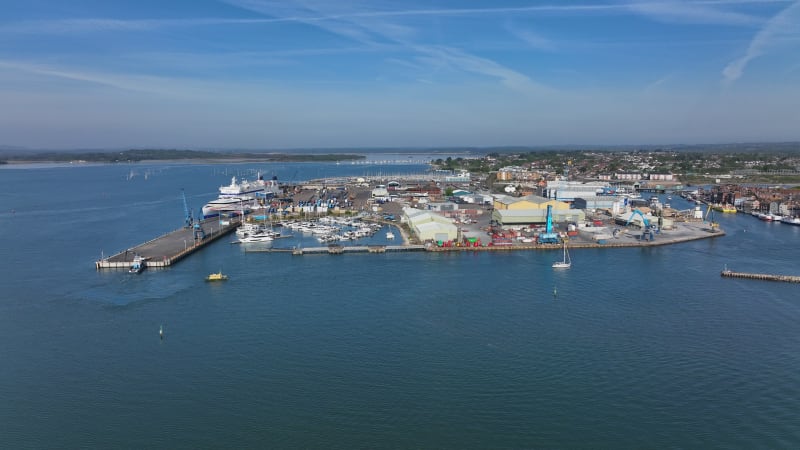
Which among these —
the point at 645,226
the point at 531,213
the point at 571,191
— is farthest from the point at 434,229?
the point at 571,191

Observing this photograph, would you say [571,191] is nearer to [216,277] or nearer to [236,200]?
[236,200]

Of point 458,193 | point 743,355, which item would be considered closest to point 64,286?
point 743,355

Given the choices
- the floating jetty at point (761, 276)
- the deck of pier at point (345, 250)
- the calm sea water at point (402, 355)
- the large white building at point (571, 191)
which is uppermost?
the large white building at point (571, 191)

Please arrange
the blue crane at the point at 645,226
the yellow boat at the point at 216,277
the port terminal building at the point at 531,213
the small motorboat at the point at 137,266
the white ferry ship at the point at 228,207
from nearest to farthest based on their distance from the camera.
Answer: the yellow boat at the point at 216,277 → the small motorboat at the point at 137,266 → the blue crane at the point at 645,226 → the port terminal building at the point at 531,213 → the white ferry ship at the point at 228,207

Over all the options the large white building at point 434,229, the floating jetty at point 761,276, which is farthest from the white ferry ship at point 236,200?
the floating jetty at point 761,276

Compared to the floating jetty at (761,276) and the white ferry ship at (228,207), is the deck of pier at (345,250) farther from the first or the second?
the floating jetty at (761,276)

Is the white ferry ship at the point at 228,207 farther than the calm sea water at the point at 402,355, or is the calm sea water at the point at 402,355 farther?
the white ferry ship at the point at 228,207

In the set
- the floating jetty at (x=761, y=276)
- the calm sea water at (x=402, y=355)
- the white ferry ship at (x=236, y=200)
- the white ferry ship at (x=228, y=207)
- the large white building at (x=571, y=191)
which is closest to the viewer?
the calm sea water at (x=402, y=355)
